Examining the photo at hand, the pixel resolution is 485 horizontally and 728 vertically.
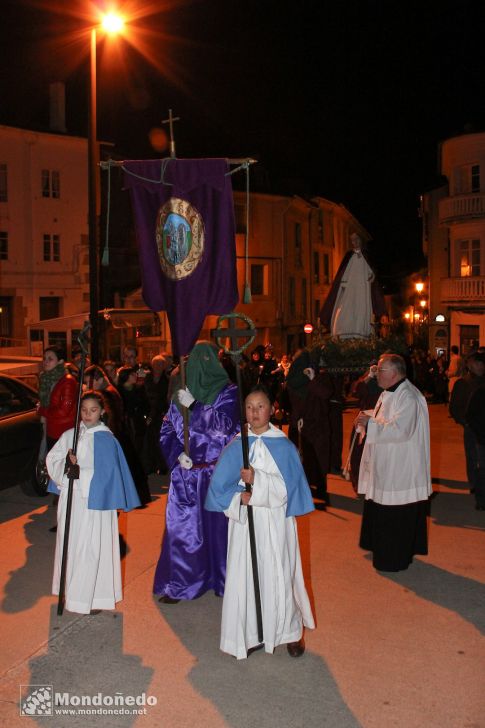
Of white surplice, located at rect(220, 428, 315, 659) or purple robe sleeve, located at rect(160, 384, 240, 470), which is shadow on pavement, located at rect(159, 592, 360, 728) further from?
purple robe sleeve, located at rect(160, 384, 240, 470)

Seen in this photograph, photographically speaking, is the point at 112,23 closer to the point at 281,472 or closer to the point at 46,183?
the point at 281,472

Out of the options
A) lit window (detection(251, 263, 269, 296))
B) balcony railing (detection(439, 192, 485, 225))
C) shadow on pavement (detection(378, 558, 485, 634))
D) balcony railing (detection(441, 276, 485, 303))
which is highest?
balcony railing (detection(439, 192, 485, 225))

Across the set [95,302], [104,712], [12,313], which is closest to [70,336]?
[12,313]

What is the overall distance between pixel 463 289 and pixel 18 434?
2513cm

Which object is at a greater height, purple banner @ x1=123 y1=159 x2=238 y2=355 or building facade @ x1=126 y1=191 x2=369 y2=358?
building facade @ x1=126 y1=191 x2=369 y2=358

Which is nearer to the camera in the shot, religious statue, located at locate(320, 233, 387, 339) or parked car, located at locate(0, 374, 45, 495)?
parked car, located at locate(0, 374, 45, 495)

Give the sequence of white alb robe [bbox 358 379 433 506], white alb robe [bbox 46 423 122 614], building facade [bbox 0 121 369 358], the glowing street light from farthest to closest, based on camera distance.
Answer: building facade [bbox 0 121 369 358] < the glowing street light < white alb robe [bbox 358 379 433 506] < white alb robe [bbox 46 423 122 614]

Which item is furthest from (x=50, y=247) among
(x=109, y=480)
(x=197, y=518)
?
(x=109, y=480)

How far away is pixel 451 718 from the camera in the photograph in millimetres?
4219

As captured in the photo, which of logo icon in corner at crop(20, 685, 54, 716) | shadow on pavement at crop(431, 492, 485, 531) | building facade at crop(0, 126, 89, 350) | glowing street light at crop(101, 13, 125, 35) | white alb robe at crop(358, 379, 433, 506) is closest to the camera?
logo icon in corner at crop(20, 685, 54, 716)

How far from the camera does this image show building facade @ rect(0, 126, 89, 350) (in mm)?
29516

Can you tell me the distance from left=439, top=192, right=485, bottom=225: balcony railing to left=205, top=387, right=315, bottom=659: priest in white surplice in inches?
1128

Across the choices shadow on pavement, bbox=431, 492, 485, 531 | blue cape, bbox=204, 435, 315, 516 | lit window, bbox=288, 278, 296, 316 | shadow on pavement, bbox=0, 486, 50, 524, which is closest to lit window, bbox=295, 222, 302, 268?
lit window, bbox=288, 278, 296, 316

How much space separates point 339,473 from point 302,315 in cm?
3214
